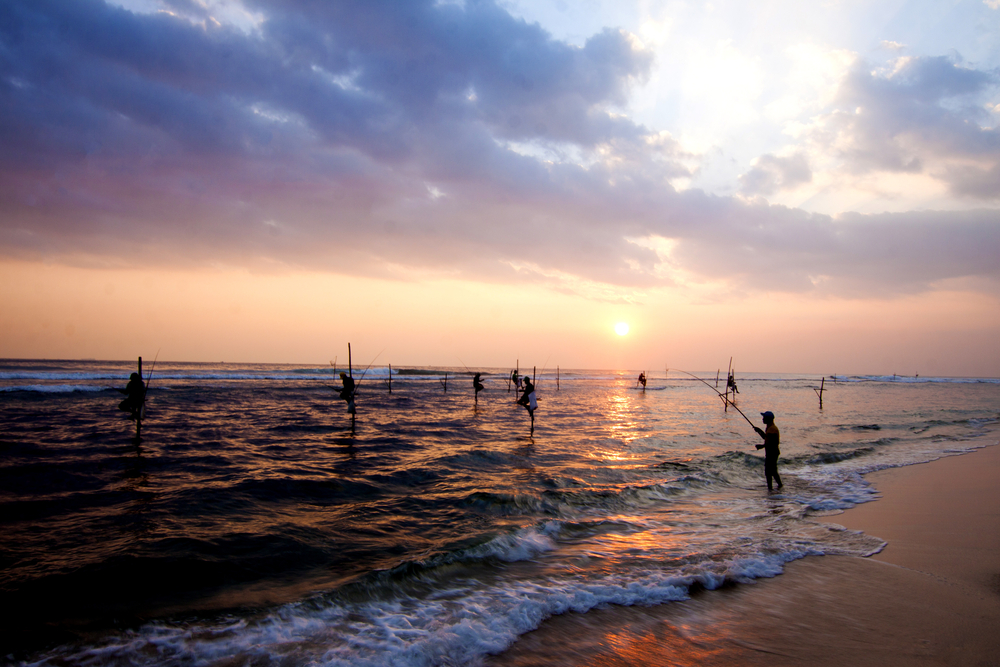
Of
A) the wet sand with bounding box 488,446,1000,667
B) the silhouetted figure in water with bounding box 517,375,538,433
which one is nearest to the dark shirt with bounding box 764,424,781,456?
the wet sand with bounding box 488,446,1000,667

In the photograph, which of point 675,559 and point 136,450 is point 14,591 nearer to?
point 675,559

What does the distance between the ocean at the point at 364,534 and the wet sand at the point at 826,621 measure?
371 millimetres

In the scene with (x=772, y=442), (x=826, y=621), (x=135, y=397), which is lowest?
(x=826, y=621)

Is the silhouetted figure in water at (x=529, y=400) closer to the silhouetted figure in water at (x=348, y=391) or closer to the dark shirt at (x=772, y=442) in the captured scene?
the silhouetted figure in water at (x=348, y=391)

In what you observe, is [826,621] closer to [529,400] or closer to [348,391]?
[529,400]

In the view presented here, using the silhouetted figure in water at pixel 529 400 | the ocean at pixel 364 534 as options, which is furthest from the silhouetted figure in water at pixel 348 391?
the silhouetted figure in water at pixel 529 400

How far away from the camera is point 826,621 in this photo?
19.1 feet

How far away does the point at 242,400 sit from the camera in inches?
1359

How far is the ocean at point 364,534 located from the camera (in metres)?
5.43

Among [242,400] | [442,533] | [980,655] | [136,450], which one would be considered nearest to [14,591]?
[442,533]

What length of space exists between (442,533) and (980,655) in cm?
736

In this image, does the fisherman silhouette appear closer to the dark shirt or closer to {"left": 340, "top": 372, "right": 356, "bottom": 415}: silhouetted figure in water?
{"left": 340, "top": 372, "right": 356, "bottom": 415}: silhouetted figure in water

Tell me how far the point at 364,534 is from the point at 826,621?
23.6 ft

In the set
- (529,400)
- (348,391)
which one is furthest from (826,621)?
(348,391)
